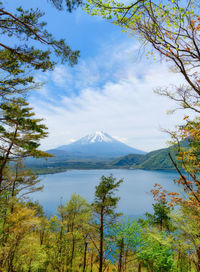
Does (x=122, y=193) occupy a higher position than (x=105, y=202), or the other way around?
(x=105, y=202)

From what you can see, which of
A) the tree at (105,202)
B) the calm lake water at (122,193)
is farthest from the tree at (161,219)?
the tree at (105,202)

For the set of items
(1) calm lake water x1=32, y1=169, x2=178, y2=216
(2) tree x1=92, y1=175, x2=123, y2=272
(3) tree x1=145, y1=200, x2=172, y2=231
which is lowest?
(1) calm lake water x1=32, y1=169, x2=178, y2=216

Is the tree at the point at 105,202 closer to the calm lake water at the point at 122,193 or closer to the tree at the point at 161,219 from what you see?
the calm lake water at the point at 122,193

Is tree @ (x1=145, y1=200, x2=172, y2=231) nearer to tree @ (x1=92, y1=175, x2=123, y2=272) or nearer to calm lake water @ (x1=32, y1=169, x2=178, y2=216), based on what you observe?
calm lake water @ (x1=32, y1=169, x2=178, y2=216)

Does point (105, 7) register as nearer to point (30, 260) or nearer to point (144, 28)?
point (144, 28)

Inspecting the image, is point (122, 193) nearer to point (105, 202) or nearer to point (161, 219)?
point (161, 219)

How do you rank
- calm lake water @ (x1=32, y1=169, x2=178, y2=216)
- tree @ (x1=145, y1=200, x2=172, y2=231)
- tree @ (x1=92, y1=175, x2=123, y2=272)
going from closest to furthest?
tree @ (x1=92, y1=175, x2=123, y2=272), tree @ (x1=145, y1=200, x2=172, y2=231), calm lake water @ (x1=32, y1=169, x2=178, y2=216)

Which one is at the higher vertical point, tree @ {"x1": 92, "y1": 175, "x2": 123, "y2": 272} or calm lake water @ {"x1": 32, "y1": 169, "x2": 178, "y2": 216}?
tree @ {"x1": 92, "y1": 175, "x2": 123, "y2": 272}

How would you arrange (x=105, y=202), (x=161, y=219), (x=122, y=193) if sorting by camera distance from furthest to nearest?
(x=122, y=193) < (x=161, y=219) < (x=105, y=202)

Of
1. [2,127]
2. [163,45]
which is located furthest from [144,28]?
[2,127]

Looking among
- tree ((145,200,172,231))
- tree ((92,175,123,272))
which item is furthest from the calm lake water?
tree ((145,200,172,231))

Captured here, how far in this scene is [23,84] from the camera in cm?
642

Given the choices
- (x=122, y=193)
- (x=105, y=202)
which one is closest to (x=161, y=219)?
(x=105, y=202)

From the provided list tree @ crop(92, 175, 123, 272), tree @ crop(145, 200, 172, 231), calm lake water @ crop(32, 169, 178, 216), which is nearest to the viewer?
tree @ crop(92, 175, 123, 272)
